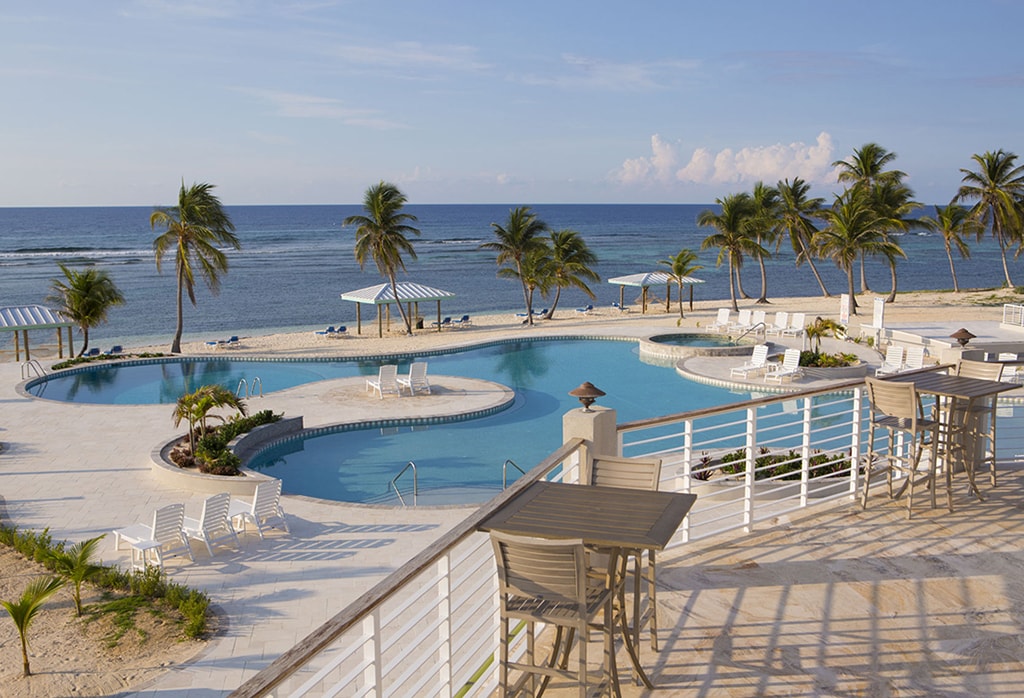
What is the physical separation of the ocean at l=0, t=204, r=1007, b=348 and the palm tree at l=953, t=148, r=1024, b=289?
14.8 meters

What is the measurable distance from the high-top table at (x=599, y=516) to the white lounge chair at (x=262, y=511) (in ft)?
23.5

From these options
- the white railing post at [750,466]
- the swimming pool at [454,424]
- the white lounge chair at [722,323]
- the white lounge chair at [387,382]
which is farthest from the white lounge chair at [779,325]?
the white railing post at [750,466]

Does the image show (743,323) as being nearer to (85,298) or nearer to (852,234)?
(852,234)

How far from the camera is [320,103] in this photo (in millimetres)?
49531

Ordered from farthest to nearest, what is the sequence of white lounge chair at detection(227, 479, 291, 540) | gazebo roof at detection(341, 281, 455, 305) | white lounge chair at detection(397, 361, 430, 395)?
gazebo roof at detection(341, 281, 455, 305), white lounge chair at detection(397, 361, 430, 395), white lounge chair at detection(227, 479, 291, 540)

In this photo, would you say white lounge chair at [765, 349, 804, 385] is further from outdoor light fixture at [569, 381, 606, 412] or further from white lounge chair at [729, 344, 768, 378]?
outdoor light fixture at [569, 381, 606, 412]

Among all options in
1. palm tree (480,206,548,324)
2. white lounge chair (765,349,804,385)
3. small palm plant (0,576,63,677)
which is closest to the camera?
small palm plant (0,576,63,677)

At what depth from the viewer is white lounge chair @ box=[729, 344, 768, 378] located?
20.1 metres

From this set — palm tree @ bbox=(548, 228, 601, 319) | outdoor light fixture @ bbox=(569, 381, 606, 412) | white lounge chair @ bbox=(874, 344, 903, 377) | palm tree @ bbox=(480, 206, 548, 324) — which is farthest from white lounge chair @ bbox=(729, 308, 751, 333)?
outdoor light fixture @ bbox=(569, 381, 606, 412)

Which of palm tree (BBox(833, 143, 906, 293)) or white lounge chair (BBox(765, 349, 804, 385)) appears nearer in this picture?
white lounge chair (BBox(765, 349, 804, 385))

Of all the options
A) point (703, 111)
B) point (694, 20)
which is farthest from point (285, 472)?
point (703, 111)

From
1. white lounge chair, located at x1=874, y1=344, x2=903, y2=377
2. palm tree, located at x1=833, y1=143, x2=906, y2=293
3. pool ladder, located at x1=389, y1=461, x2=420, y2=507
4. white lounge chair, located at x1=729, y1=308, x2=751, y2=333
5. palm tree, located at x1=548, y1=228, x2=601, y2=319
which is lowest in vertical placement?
pool ladder, located at x1=389, y1=461, x2=420, y2=507

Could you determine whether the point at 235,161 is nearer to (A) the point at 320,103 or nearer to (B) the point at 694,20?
(A) the point at 320,103

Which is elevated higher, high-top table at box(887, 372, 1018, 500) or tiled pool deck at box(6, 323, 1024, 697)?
high-top table at box(887, 372, 1018, 500)
